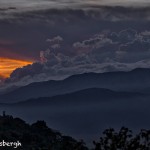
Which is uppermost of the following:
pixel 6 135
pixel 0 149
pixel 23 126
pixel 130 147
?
pixel 23 126

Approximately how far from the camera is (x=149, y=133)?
41.4 m

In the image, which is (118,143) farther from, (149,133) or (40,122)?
(40,122)

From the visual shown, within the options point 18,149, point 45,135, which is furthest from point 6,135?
point 45,135

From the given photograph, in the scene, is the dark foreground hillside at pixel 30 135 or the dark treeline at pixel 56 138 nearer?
the dark treeline at pixel 56 138

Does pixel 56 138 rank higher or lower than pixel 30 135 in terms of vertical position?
higher

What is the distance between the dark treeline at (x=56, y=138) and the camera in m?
38.5

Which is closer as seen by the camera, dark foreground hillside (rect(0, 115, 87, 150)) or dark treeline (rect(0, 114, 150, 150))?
dark treeline (rect(0, 114, 150, 150))

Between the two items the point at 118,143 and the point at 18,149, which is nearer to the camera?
the point at 118,143

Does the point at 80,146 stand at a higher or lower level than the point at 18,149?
lower

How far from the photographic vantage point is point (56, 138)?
533 feet

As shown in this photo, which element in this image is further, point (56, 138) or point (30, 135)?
point (56, 138)

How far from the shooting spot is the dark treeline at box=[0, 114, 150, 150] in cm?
3855

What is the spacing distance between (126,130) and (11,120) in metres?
158

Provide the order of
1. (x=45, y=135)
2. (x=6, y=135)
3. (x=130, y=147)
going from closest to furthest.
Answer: (x=130, y=147), (x=6, y=135), (x=45, y=135)
